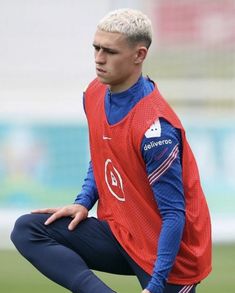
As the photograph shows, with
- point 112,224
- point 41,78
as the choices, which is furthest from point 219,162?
point 112,224

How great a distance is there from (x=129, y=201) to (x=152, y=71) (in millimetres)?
7458

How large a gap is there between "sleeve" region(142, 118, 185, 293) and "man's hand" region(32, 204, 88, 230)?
1.48ft

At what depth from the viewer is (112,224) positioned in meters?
5.79

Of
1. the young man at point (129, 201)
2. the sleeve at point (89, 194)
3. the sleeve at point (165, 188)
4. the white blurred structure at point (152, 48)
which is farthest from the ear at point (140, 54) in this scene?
the white blurred structure at point (152, 48)

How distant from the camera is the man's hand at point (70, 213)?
5.75 metres

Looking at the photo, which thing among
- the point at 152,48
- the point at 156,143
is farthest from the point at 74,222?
the point at 152,48

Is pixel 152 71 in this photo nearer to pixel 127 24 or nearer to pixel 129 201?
pixel 129 201

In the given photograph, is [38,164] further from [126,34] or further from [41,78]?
[126,34]

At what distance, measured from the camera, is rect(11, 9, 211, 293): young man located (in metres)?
5.47

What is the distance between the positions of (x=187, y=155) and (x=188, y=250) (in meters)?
0.44

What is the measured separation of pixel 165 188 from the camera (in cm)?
547

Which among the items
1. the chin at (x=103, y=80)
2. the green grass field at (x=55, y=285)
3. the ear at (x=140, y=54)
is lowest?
the green grass field at (x=55, y=285)

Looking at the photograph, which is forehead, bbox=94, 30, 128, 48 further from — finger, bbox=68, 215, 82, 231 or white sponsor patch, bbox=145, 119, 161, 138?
finger, bbox=68, 215, 82, 231

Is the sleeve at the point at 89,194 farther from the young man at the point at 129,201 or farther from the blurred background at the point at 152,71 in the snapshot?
the blurred background at the point at 152,71
